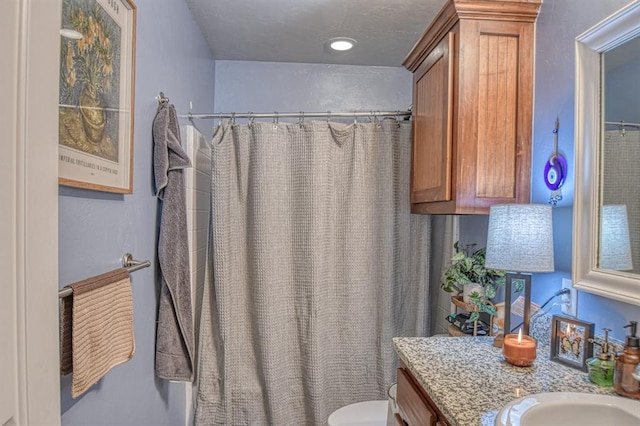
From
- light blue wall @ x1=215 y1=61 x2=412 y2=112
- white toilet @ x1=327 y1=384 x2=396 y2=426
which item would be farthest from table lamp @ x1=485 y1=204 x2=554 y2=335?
light blue wall @ x1=215 y1=61 x2=412 y2=112

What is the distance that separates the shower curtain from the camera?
7.00 feet

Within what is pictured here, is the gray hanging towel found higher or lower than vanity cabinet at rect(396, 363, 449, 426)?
higher

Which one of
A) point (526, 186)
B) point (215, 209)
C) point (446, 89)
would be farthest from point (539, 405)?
point (215, 209)

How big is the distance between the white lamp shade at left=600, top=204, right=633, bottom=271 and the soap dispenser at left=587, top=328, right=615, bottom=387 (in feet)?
0.63

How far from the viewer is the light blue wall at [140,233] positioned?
3.30ft

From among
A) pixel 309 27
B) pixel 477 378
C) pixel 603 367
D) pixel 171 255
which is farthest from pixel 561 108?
pixel 171 255

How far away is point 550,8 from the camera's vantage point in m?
1.42

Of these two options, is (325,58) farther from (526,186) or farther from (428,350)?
(428,350)

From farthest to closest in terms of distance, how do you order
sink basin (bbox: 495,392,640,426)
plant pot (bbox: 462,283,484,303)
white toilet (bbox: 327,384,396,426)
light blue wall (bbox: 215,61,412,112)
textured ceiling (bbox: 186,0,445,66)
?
light blue wall (bbox: 215,61,412,112)
textured ceiling (bbox: 186,0,445,66)
white toilet (bbox: 327,384,396,426)
plant pot (bbox: 462,283,484,303)
sink basin (bbox: 495,392,640,426)

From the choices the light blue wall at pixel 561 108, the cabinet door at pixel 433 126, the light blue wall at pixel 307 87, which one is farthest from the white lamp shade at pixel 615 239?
the light blue wall at pixel 307 87

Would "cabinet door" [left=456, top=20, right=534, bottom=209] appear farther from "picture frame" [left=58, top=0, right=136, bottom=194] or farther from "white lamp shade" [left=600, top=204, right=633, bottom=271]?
"picture frame" [left=58, top=0, right=136, bottom=194]

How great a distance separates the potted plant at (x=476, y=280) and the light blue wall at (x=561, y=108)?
0.52 feet

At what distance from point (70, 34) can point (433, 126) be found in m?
1.36

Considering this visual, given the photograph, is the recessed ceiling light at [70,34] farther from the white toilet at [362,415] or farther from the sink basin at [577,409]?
the white toilet at [362,415]
